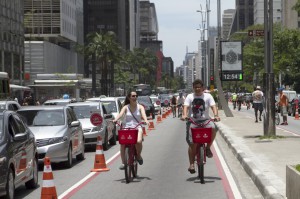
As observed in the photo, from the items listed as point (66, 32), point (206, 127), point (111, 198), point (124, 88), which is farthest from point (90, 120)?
point (124, 88)

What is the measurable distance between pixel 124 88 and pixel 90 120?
393 ft

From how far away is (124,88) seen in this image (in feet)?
462

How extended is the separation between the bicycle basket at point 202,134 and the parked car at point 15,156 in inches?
117

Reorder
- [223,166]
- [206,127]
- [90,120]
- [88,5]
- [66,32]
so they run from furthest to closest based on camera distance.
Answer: [88,5]
[66,32]
[90,120]
[223,166]
[206,127]

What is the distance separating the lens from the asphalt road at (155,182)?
11711mm

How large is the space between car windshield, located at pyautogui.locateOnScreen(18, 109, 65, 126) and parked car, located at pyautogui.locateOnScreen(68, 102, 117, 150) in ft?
11.7

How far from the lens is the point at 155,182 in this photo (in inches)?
525

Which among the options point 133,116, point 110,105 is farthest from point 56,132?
point 110,105

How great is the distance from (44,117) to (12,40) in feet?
209

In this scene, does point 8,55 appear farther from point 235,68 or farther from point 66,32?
point 235,68

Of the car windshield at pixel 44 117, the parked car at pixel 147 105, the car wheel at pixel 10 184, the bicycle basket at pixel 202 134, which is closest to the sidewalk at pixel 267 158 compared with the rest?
the bicycle basket at pixel 202 134

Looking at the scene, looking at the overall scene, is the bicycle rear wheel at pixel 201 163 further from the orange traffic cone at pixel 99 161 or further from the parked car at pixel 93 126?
the parked car at pixel 93 126

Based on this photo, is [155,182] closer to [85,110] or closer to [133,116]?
[133,116]

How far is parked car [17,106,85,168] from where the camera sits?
1566 cm
